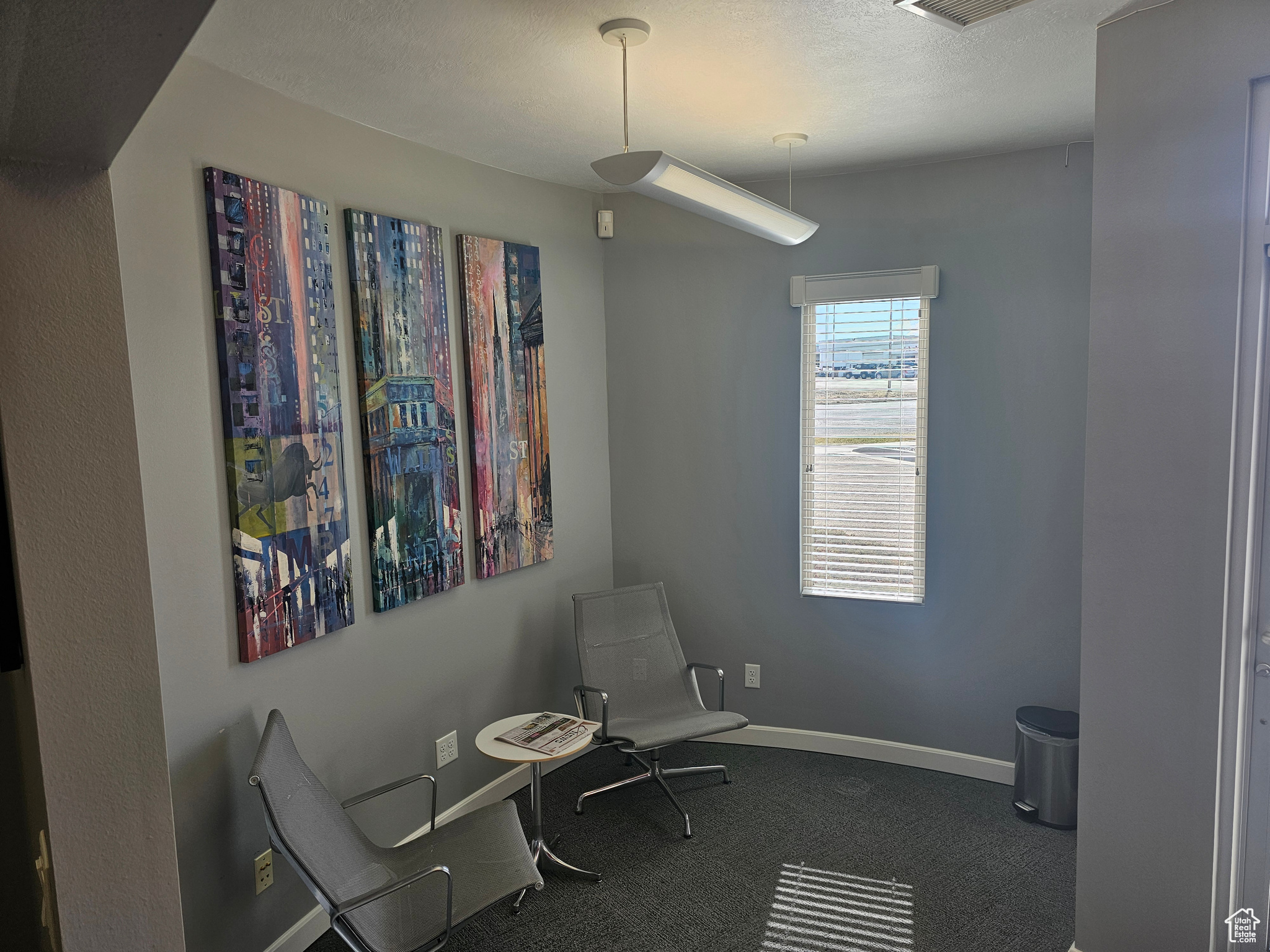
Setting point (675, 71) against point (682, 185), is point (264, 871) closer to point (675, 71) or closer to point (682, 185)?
→ point (682, 185)

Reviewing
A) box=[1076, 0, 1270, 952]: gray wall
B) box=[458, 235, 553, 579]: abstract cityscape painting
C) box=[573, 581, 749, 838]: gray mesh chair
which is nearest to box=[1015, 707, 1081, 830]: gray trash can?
box=[1076, 0, 1270, 952]: gray wall

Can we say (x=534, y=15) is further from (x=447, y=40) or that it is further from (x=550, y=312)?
(x=550, y=312)

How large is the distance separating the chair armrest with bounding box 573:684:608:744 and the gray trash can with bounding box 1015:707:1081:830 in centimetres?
172

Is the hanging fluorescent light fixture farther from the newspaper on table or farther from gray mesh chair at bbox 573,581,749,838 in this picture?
the newspaper on table

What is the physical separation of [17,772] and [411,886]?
1208 millimetres

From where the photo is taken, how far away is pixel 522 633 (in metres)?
3.81

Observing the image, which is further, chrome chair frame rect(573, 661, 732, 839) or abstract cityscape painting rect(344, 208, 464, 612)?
chrome chair frame rect(573, 661, 732, 839)

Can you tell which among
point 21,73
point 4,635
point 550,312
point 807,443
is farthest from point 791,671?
point 21,73

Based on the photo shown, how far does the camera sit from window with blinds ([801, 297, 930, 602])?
3.76 meters

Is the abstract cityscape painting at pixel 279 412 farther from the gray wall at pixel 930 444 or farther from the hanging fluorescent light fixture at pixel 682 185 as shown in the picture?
the gray wall at pixel 930 444

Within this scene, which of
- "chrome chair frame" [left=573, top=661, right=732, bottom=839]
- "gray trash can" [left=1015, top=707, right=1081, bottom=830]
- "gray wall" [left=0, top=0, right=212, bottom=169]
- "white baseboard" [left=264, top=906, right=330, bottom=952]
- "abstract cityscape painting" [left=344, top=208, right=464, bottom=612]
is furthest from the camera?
"chrome chair frame" [left=573, top=661, right=732, bottom=839]

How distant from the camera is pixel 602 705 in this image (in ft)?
12.1

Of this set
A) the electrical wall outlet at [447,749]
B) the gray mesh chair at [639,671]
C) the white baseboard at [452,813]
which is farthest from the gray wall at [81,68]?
the gray mesh chair at [639,671]

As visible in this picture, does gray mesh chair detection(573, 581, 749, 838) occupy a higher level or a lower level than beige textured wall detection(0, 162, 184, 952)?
lower
